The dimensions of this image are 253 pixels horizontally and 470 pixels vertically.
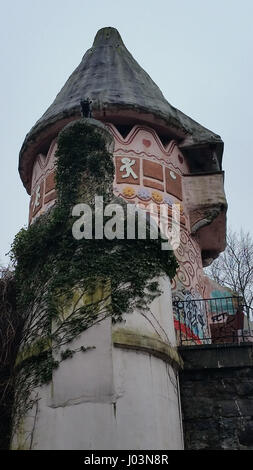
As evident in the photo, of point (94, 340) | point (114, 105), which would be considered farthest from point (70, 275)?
point (114, 105)

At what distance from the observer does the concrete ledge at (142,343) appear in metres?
6.86

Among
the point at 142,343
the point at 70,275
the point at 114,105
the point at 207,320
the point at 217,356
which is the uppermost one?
the point at 114,105

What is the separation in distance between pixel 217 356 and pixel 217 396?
55 centimetres

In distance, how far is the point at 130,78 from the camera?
536 inches

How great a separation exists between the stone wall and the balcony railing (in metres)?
0.70

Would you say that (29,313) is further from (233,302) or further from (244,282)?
(244,282)

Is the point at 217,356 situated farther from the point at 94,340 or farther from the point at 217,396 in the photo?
the point at 94,340

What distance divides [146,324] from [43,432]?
1.74m

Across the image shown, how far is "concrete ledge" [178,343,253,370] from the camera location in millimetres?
8117

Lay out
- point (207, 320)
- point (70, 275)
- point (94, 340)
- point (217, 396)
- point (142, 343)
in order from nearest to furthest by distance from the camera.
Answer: point (94, 340)
point (142, 343)
point (70, 275)
point (217, 396)
point (207, 320)

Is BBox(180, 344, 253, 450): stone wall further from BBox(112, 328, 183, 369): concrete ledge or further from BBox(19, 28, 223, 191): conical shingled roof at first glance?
BBox(19, 28, 223, 191): conical shingled roof

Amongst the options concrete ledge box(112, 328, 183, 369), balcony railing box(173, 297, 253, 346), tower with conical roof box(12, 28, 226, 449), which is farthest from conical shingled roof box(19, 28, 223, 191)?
concrete ledge box(112, 328, 183, 369)

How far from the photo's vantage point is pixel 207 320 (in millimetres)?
11992
